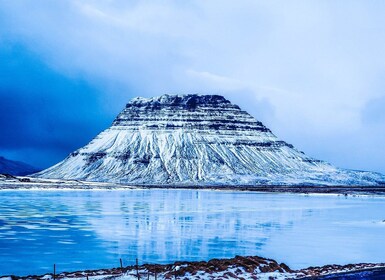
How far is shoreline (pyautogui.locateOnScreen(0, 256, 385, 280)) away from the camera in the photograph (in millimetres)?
17750

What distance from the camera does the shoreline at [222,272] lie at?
17750mm

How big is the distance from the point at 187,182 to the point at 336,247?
16898 cm

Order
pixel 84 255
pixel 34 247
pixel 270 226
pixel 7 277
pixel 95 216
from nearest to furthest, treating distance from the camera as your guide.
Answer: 1. pixel 7 277
2. pixel 84 255
3. pixel 34 247
4. pixel 270 226
5. pixel 95 216

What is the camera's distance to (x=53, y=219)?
40.0m

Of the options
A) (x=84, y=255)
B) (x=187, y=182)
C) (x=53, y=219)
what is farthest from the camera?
(x=187, y=182)

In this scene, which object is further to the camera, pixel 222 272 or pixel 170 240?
pixel 170 240

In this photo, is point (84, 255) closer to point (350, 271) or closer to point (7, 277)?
point (7, 277)

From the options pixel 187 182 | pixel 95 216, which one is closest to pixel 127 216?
pixel 95 216

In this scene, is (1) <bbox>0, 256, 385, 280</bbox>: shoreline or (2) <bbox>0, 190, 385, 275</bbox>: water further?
(2) <bbox>0, 190, 385, 275</bbox>: water

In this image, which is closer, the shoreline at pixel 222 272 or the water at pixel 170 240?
the shoreline at pixel 222 272

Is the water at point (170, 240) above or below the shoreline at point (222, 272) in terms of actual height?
above

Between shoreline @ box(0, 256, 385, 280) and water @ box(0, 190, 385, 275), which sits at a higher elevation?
water @ box(0, 190, 385, 275)

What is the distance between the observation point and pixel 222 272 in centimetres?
1852

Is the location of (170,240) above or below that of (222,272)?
above
